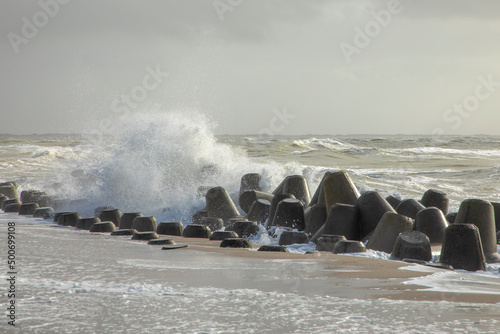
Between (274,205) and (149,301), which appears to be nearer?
(149,301)

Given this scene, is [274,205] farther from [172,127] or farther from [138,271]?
[172,127]

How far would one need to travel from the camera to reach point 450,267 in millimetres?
5156

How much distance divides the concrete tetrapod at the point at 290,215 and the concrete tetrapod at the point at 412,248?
Result: 2200mm

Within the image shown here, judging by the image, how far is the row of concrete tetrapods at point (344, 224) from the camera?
5.67 meters

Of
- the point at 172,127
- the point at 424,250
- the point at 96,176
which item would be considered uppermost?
the point at 172,127

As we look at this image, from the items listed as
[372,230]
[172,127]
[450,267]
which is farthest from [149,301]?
[172,127]

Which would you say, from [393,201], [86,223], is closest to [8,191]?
[86,223]

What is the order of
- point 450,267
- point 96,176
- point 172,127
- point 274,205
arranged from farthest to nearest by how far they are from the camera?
point 172,127 < point 96,176 < point 274,205 < point 450,267

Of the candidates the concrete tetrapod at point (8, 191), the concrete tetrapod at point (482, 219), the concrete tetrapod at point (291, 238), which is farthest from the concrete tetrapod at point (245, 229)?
the concrete tetrapod at point (8, 191)

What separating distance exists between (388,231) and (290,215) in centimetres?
177

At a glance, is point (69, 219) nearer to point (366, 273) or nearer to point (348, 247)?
point (348, 247)

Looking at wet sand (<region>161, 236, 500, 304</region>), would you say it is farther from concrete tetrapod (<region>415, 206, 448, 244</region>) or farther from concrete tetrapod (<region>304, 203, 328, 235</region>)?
concrete tetrapod (<region>304, 203, 328, 235</region>)

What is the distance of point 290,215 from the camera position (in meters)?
7.87

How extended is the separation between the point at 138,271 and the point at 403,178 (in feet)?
55.4
